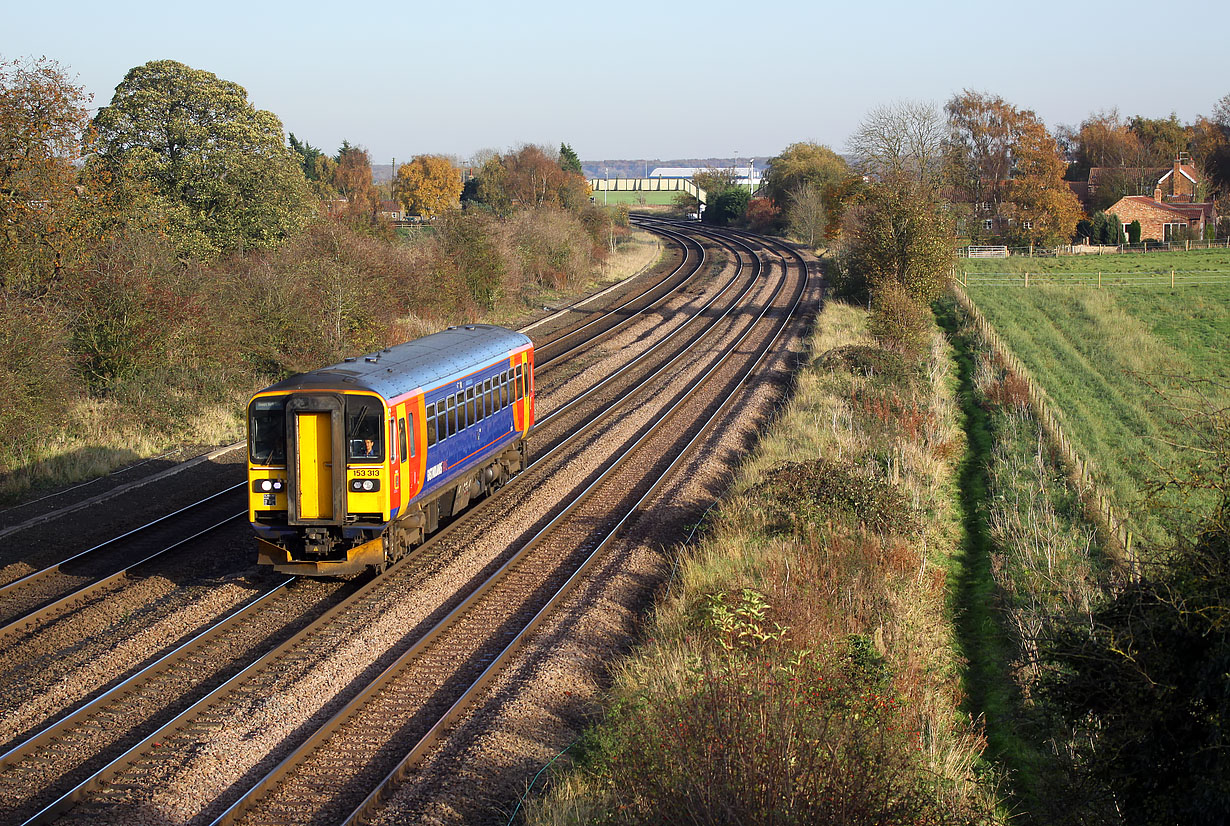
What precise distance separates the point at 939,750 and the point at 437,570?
24.2ft

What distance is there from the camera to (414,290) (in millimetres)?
32094

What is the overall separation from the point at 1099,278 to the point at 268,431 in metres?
48.7

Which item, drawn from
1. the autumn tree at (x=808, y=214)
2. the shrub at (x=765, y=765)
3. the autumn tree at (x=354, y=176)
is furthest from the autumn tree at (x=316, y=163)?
the shrub at (x=765, y=765)

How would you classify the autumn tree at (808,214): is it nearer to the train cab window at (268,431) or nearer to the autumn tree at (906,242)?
the autumn tree at (906,242)

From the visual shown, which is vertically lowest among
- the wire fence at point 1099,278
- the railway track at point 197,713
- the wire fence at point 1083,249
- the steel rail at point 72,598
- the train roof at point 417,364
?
the railway track at point 197,713

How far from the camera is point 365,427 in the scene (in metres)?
12.0

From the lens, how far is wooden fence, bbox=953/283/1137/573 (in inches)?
568

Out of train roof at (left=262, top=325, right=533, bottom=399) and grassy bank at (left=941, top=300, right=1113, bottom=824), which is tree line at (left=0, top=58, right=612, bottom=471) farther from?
grassy bank at (left=941, top=300, right=1113, bottom=824)

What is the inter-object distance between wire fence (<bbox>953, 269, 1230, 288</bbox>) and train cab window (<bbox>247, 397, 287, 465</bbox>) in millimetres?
41913

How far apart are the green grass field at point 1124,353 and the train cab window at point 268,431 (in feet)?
32.7

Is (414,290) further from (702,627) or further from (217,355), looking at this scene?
(702,627)

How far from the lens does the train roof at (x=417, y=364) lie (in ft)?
40.2

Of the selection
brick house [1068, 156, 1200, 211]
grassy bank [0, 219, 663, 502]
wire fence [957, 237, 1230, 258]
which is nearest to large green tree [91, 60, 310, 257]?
grassy bank [0, 219, 663, 502]

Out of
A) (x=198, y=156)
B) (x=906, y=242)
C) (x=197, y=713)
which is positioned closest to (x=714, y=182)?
(x=906, y=242)
